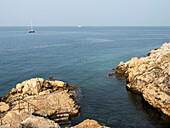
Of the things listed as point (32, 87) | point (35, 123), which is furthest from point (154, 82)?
point (32, 87)

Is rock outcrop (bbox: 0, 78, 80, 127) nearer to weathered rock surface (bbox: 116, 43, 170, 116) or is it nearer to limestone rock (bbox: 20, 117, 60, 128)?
limestone rock (bbox: 20, 117, 60, 128)

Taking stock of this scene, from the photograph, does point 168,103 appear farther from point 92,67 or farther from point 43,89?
point 92,67

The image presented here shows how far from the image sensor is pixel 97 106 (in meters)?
37.3

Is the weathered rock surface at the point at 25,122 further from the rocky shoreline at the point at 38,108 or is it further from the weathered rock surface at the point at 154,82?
Answer: the weathered rock surface at the point at 154,82

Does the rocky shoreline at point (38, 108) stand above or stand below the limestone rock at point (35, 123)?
below

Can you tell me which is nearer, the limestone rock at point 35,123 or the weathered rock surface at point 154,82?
the limestone rock at point 35,123

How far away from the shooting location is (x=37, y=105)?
33375 millimetres

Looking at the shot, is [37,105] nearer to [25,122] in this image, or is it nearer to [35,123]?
[35,123]

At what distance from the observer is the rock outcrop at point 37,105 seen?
29.2 metres

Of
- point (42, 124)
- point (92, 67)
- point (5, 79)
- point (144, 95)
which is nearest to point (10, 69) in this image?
point (5, 79)

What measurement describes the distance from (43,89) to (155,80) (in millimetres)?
29497

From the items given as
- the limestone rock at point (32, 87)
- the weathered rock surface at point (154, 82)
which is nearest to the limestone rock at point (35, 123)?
the limestone rock at point (32, 87)

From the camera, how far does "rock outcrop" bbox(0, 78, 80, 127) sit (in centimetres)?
2920

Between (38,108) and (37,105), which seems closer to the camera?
(38,108)
